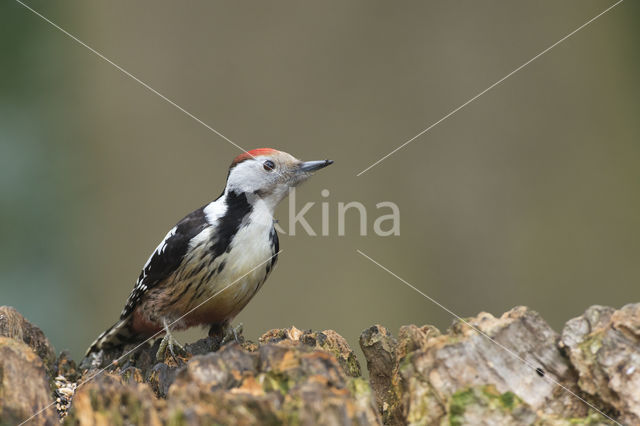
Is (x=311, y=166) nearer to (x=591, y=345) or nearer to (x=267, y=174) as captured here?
(x=267, y=174)

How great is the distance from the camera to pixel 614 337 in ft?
5.87

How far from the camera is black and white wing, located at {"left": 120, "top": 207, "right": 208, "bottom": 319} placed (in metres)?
3.06

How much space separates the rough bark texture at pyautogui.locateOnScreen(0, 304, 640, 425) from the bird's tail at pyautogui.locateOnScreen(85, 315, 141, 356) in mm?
1513

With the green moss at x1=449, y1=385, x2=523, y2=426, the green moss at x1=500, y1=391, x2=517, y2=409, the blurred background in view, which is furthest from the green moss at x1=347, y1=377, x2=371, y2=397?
the blurred background

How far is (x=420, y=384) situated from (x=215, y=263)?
148 cm

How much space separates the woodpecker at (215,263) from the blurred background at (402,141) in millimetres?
1226

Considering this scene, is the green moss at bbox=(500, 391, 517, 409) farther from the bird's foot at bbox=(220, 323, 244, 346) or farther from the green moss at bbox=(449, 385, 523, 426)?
the bird's foot at bbox=(220, 323, 244, 346)

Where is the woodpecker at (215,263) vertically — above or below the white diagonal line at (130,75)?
below

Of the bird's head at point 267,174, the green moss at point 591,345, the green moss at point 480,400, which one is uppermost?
the bird's head at point 267,174

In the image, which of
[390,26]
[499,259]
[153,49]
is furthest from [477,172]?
[153,49]

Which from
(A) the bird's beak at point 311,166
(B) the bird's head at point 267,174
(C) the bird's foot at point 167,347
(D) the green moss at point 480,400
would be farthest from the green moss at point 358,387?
(A) the bird's beak at point 311,166

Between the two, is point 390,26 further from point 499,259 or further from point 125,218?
point 125,218

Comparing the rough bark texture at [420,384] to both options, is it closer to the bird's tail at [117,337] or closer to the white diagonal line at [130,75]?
the bird's tail at [117,337]

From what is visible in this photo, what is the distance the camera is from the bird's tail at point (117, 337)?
3326 mm
